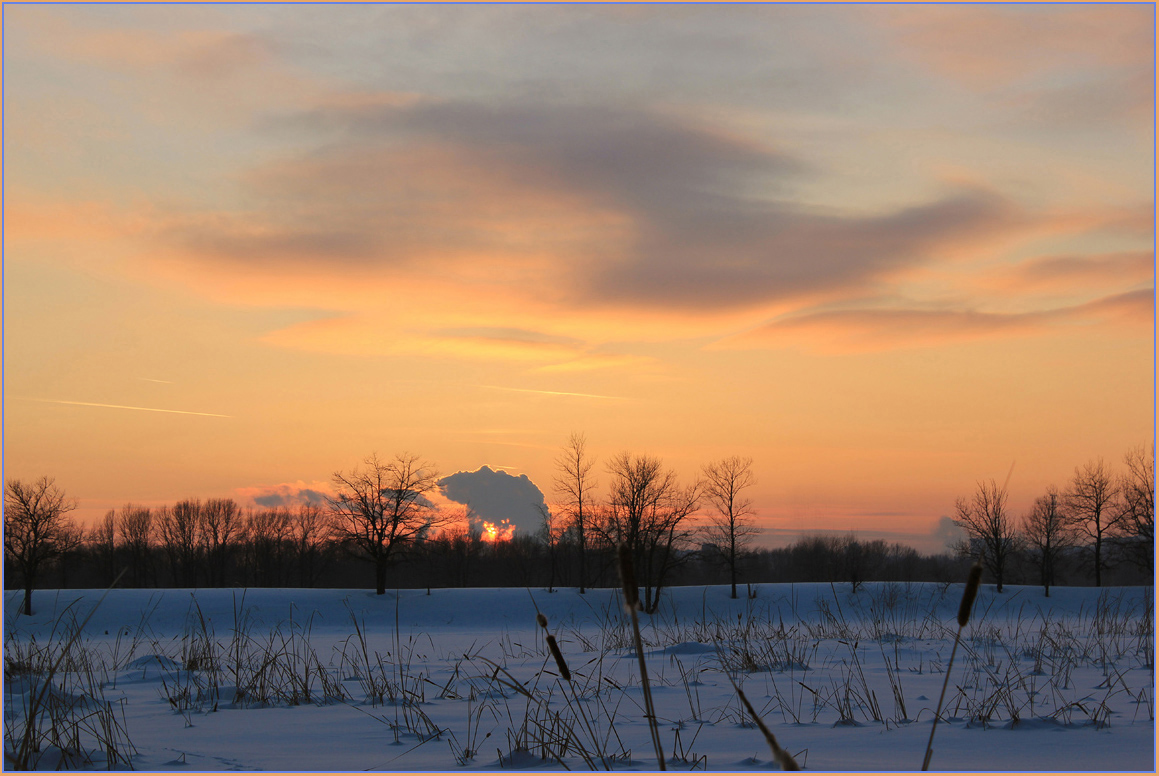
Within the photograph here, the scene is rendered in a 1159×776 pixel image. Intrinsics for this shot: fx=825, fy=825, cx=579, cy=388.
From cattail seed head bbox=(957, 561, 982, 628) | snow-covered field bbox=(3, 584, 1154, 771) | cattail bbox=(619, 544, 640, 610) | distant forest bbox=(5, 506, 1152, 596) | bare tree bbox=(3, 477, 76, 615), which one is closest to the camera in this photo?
cattail bbox=(619, 544, 640, 610)

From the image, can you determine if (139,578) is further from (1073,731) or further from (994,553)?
(1073,731)

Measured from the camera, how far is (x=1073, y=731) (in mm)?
4238

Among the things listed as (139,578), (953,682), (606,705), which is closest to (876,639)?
(953,682)

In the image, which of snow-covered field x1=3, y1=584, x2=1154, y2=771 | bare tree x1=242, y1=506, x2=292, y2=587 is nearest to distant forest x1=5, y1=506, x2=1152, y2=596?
bare tree x1=242, y1=506, x2=292, y2=587

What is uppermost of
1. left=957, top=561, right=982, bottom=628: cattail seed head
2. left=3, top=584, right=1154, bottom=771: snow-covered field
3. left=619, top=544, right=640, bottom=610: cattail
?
left=619, top=544, right=640, bottom=610: cattail

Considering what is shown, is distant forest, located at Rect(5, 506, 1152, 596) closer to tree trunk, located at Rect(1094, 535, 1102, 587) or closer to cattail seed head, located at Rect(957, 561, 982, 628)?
tree trunk, located at Rect(1094, 535, 1102, 587)

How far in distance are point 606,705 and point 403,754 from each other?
5.87ft

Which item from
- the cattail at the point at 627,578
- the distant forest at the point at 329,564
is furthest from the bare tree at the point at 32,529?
the cattail at the point at 627,578

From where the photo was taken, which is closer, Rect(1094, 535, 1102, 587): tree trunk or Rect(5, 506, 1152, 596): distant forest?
Rect(1094, 535, 1102, 587): tree trunk

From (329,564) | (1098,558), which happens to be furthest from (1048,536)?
(329,564)

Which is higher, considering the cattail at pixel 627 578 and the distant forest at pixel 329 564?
the cattail at pixel 627 578

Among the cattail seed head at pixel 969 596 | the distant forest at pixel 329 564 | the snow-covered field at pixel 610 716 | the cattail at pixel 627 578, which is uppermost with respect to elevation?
the cattail at pixel 627 578

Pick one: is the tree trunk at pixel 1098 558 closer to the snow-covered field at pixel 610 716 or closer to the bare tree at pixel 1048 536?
the bare tree at pixel 1048 536

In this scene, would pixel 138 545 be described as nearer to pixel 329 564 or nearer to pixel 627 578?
pixel 329 564
